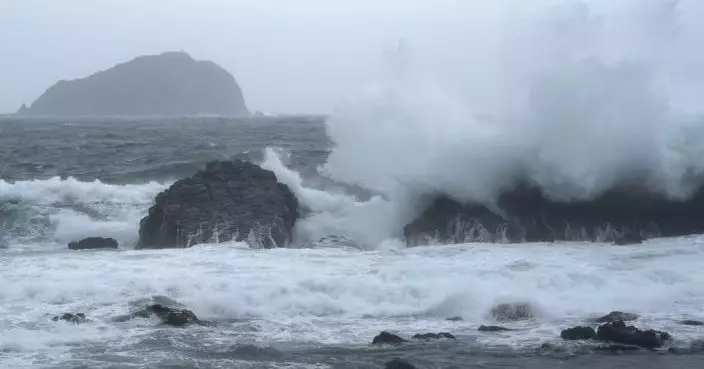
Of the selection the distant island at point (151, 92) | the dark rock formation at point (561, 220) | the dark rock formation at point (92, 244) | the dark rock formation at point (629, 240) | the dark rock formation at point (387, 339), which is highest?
the distant island at point (151, 92)

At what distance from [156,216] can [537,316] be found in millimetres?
8531

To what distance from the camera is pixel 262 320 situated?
1084 cm

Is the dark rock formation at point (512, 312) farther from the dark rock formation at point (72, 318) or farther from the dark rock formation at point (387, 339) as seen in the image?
the dark rock formation at point (72, 318)

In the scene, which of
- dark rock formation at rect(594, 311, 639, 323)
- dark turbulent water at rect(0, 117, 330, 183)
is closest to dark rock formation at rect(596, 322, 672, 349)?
dark rock formation at rect(594, 311, 639, 323)

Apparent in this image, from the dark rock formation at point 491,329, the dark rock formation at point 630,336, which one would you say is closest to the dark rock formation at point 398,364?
the dark rock formation at point 491,329

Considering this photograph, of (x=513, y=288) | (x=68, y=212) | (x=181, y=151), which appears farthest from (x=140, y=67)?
(x=513, y=288)

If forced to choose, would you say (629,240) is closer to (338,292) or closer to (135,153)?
(338,292)

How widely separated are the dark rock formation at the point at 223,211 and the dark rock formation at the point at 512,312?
6585 millimetres

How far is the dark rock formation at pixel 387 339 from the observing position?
944 centimetres

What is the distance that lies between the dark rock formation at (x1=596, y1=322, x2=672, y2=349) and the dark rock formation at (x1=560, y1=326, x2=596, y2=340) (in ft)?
0.24

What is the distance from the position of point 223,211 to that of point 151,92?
128027 millimetres

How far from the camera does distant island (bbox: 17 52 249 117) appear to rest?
5315 inches

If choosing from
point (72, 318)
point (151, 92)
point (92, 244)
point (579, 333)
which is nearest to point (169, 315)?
point (72, 318)

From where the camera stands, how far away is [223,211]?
672 inches
